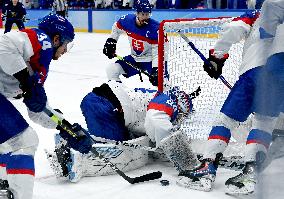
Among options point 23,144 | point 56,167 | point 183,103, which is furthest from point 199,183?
point 23,144

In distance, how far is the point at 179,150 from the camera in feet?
7.14

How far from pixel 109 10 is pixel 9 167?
9.61 meters

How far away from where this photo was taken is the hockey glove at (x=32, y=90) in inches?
64.1

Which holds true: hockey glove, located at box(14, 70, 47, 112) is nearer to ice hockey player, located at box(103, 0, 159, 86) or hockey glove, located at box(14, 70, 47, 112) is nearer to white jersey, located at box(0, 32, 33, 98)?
white jersey, located at box(0, 32, 33, 98)

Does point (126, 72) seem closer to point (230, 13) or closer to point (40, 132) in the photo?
point (40, 132)

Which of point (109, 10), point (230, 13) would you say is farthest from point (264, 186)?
point (109, 10)

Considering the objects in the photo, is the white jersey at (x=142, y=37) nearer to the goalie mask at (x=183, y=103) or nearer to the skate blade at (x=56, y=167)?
the goalie mask at (x=183, y=103)

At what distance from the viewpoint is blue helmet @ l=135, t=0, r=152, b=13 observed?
3.52 meters

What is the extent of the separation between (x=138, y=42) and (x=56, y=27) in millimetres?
1978

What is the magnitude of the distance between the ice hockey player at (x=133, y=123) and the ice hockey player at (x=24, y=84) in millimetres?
415

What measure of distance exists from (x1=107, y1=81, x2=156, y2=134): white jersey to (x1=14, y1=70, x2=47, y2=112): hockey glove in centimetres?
71

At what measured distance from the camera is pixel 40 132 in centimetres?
309

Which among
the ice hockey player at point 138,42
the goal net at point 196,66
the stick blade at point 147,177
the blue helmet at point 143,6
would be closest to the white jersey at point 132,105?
the goal net at point 196,66

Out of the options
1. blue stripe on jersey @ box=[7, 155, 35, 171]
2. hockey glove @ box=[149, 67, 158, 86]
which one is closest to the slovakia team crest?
hockey glove @ box=[149, 67, 158, 86]
